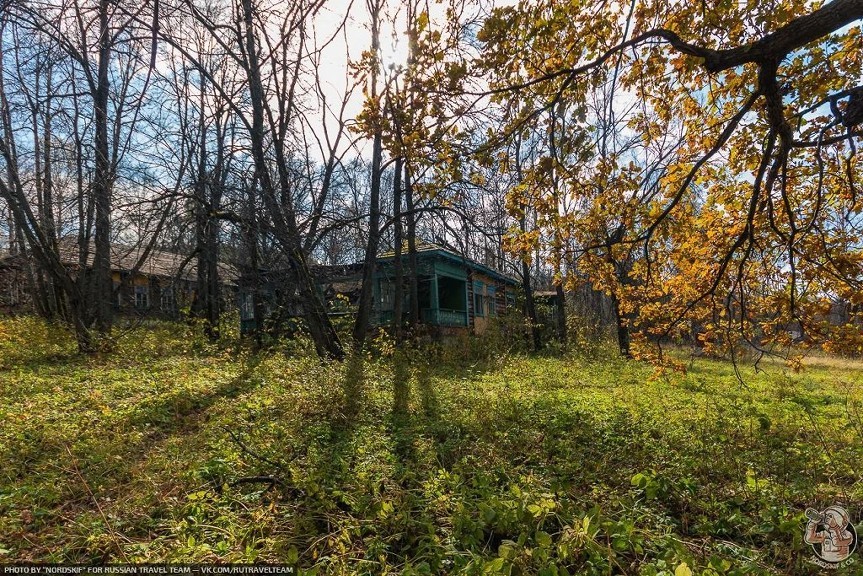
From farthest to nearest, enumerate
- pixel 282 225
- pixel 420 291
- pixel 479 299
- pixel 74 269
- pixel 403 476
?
pixel 479 299, pixel 420 291, pixel 74 269, pixel 282 225, pixel 403 476

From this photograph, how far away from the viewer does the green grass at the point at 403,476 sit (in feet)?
8.22

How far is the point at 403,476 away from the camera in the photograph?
3.57 metres

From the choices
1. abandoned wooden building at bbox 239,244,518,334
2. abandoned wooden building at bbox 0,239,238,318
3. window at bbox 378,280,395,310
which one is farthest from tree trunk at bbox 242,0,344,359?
window at bbox 378,280,395,310

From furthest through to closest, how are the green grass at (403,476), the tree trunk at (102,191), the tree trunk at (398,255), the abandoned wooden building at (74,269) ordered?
the abandoned wooden building at (74,269) < the tree trunk at (398,255) < the tree trunk at (102,191) < the green grass at (403,476)

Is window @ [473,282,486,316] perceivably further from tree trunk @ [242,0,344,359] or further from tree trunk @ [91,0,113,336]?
tree trunk @ [91,0,113,336]

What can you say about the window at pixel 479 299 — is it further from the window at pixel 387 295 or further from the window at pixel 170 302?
the window at pixel 170 302

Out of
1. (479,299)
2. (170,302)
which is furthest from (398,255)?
(479,299)

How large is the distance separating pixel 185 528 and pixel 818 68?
629cm

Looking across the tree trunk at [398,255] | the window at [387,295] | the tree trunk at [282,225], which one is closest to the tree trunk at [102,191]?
the tree trunk at [282,225]

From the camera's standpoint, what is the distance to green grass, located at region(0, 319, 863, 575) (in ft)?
8.22

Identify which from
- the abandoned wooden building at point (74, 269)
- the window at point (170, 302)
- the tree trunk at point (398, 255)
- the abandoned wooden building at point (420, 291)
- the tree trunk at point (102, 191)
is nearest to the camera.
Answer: the tree trunk at point (102, 191)

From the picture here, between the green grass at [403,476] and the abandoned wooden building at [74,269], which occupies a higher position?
the abandoned wooden building at [74,269]

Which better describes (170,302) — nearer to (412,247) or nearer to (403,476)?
(412,247)

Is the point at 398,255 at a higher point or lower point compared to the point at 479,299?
higher
